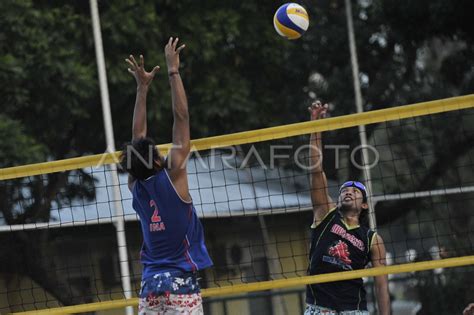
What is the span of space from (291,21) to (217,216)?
357cm

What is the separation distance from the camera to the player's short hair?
6031 mm

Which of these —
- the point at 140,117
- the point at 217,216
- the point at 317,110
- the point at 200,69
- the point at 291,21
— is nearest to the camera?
the point at 140,117

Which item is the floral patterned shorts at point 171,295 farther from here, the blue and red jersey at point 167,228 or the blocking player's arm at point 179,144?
the blocking player's arm at point 179,144

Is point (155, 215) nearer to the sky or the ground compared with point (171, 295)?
nearer to the sky

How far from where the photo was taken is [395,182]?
17.7m

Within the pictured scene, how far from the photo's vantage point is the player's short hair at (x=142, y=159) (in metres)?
6.03

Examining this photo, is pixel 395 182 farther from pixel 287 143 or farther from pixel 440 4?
pixel 440 4

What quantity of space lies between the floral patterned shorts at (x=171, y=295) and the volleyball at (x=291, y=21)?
331 cm

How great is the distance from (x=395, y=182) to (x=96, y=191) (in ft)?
19.9

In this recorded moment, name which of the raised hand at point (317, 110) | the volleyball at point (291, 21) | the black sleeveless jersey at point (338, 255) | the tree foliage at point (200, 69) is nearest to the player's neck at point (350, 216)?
the black sleeveless jersey at point (338, 255)

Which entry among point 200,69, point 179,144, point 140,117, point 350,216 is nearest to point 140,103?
point 140,117

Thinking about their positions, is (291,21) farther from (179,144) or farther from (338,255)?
(179,144)

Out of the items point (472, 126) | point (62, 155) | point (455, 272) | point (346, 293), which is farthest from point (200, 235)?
point (472, 126)

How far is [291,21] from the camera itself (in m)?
8.66
